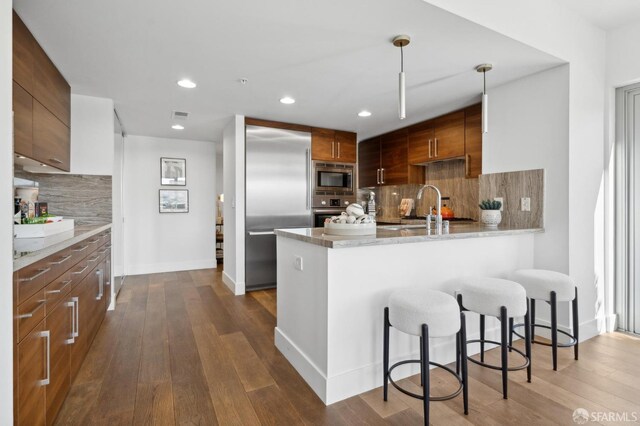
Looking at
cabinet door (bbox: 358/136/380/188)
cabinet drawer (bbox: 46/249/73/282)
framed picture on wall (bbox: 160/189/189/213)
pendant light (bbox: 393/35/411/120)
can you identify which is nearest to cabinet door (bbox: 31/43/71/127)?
cabinet drawer (bbox: 46/249/73/282)

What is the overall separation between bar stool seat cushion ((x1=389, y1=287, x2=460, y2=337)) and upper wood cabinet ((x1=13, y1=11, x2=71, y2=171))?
100 inches

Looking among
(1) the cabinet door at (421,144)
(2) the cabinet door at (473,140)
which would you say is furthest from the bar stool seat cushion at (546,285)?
(1) the cabinet door at (421,144)

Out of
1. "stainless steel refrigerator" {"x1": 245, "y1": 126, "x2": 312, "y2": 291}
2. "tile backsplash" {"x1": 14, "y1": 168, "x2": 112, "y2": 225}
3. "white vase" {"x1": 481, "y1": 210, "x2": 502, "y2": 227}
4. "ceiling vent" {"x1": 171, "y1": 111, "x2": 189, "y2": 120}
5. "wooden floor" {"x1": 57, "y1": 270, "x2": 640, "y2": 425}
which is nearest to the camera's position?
"wooden floor" {"x1": 57, "y1": 270, "x2": 640, "y2": 425}

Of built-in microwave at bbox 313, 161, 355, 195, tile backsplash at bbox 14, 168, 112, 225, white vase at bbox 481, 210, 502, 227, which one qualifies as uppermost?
built-in microwave at bbox 313, 161, 355, 195

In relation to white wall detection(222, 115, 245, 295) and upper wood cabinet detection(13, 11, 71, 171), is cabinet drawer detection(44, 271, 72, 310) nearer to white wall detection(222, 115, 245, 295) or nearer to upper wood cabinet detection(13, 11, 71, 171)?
upper wood cabinet detection(13, 11, 71, 171)

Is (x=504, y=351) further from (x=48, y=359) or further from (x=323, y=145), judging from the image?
(x=323, y=145)

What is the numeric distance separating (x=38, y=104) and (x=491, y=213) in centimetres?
381

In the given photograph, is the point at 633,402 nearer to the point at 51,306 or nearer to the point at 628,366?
the point at 628,366

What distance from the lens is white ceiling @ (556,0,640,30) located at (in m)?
2.54

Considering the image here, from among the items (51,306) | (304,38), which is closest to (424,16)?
(304,38)

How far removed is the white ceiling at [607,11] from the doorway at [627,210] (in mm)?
560

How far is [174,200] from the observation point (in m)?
5.65

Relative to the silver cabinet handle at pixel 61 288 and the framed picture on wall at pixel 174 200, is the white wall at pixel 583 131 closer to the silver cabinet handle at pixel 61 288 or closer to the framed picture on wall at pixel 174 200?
the silver cabinet handle at pixel 61 288

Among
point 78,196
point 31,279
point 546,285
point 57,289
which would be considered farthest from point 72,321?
point 546,285
